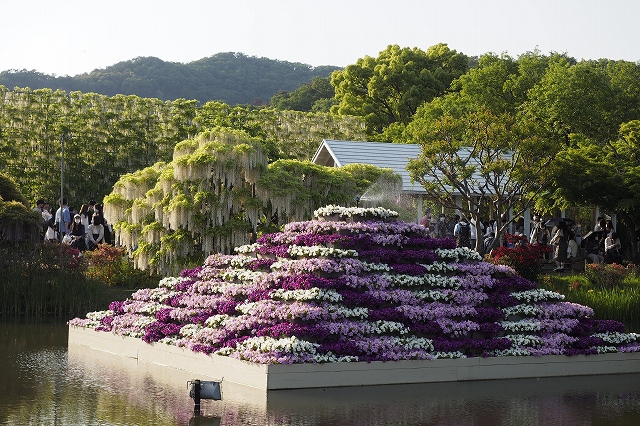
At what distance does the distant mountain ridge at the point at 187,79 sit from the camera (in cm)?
8519

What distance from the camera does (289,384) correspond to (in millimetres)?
12039

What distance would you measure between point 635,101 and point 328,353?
118 feet

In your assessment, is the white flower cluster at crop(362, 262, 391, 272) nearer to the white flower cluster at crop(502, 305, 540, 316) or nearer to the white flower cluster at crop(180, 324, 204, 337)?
the white flower cluster at crop(502, 305, 540, 316)

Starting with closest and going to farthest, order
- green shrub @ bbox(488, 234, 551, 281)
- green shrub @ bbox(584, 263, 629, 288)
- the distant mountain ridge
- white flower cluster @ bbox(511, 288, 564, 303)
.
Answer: white flower cluster @ bbox(511, 288, 564, 303) < green shrub @ bbox(488, 234, 551, 281) < green shrub @ bbox(584, 263, 629, 288) < the distant mountain ridge

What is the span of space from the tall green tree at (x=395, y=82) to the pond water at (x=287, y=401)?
4521 centimetres

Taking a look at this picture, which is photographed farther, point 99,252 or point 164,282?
point 99,252

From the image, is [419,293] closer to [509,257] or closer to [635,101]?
[509,257]

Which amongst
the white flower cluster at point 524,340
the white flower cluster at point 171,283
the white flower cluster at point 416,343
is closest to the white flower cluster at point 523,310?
the white flower cluster at point 524,340

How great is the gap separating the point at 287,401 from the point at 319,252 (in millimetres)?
3570

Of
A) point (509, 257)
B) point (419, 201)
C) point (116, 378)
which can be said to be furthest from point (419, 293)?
point (419, 201)

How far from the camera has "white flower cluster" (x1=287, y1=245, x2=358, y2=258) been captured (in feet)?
47.0

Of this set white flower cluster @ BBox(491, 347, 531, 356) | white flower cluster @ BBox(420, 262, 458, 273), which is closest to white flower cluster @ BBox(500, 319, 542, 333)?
white flower cluster @ BBox(491, 347, 531, 356)

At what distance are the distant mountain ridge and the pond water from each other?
2790 inches

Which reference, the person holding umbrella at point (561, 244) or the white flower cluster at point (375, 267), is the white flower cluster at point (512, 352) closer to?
the white flower cluster at point (375, 267)
